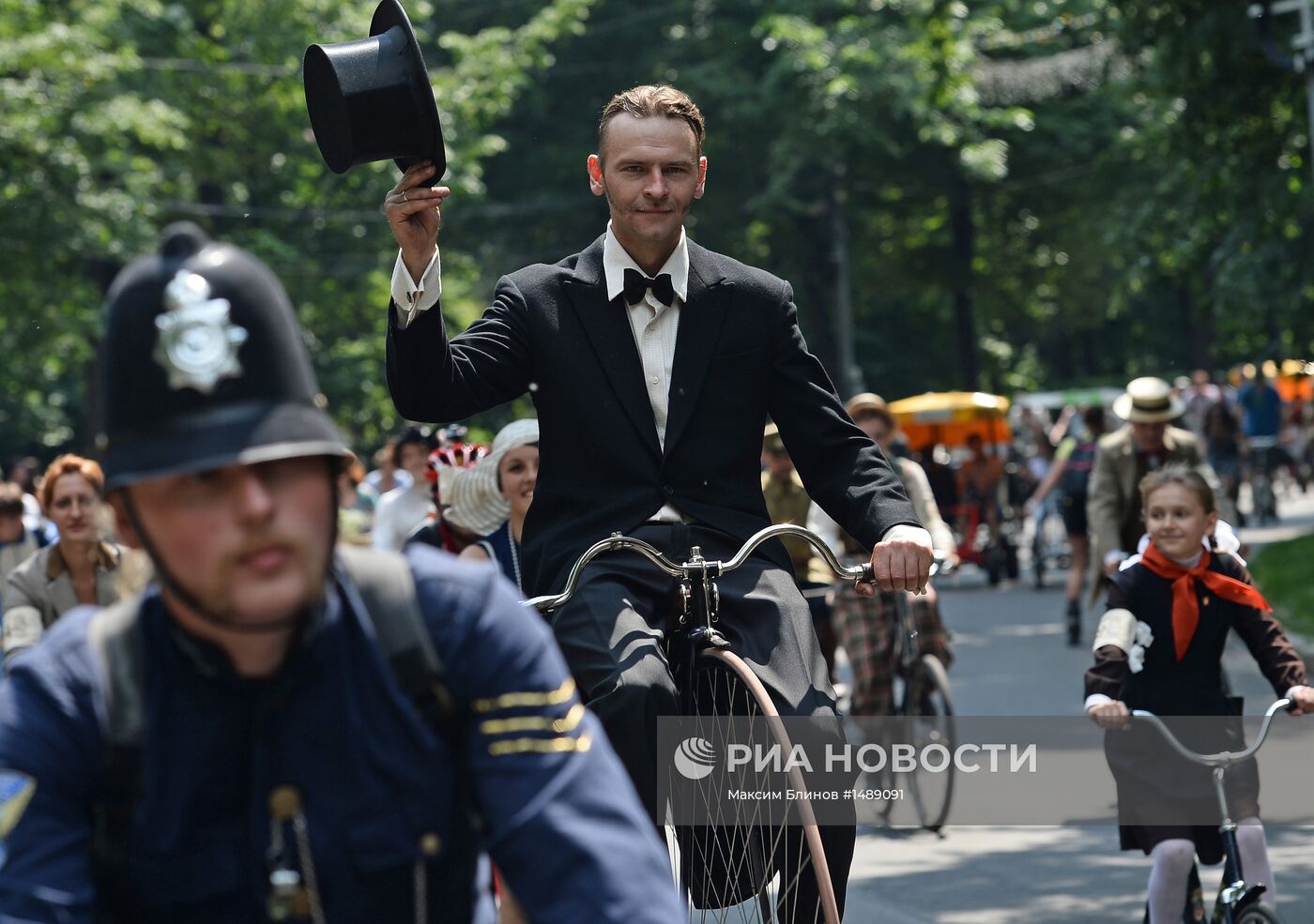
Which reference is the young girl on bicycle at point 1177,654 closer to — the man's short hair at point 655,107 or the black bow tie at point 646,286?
the black bow tie at point 646,286

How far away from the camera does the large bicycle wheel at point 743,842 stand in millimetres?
4445

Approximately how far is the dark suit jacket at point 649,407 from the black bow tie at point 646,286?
0.13 feet

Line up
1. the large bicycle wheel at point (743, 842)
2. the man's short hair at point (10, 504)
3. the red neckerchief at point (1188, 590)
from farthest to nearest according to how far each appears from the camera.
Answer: the man's short hair at point (10, 504) → the red neckerchief at point (1188, 590) → the large bicycle wheel at point (743, 842)

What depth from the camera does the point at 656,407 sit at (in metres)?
4.93

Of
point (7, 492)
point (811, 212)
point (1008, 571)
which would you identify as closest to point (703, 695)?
point (7, 492)

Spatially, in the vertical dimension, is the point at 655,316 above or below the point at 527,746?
above

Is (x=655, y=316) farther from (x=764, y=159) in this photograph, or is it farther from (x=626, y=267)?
(x=764, y=159)

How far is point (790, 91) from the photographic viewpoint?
108ft

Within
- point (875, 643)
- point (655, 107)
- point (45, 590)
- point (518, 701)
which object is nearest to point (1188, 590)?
point (655, 107)

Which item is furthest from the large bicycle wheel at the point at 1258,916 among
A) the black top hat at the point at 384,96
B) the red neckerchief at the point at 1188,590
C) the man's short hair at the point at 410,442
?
the man's short hair at the point at 410,442

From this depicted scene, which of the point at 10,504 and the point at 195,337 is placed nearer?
the point at 195,337

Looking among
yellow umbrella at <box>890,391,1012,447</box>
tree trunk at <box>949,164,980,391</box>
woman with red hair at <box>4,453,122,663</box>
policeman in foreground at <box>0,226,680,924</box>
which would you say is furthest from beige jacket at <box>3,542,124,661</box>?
tree trunk at <box>949,164,980,391</box>

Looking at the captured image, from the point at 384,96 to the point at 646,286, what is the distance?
3.63ft

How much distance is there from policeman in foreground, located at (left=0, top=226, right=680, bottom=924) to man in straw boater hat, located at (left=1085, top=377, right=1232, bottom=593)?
373 inches
